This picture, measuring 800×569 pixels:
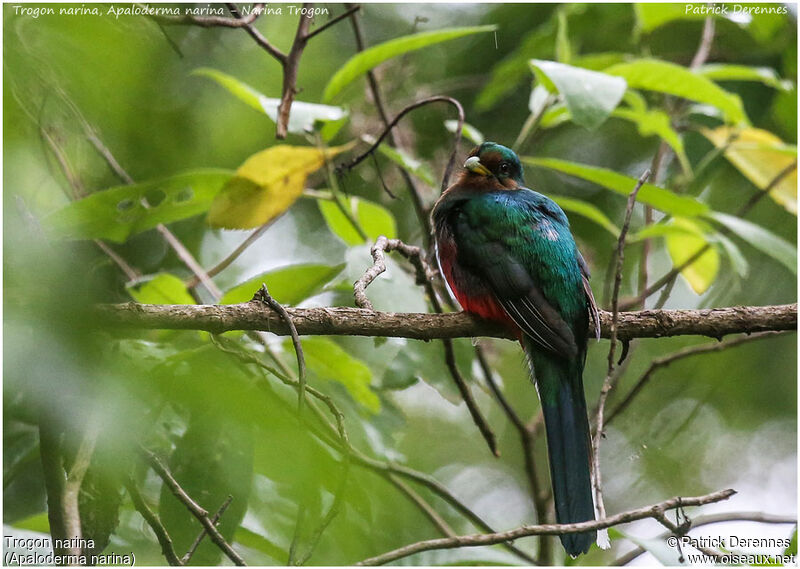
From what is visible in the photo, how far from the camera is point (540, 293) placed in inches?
122

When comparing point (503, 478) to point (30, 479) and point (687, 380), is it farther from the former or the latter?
point (30, 479)

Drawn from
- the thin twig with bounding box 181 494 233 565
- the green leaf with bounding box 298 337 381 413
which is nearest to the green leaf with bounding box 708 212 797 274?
the green leaf with bounding box 298 337 381 413

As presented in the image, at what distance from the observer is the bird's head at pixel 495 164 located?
373cm

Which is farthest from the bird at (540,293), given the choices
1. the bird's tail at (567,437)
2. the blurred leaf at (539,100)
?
the blurred leaf at (539,100)

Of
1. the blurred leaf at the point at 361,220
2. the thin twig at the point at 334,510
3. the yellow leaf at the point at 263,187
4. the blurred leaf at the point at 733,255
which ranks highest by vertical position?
the blurred leaf at the point at 733,255

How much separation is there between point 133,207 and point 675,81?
2243mm

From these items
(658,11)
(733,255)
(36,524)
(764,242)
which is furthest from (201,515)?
(658,11)

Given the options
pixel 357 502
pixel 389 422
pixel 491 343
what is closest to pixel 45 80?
pixel 357 502

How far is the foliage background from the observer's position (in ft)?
3.08

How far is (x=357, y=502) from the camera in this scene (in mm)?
1178

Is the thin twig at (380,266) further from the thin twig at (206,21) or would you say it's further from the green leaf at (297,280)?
the thin twig at (206,21)

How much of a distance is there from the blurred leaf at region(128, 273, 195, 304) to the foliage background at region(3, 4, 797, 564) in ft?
1.02

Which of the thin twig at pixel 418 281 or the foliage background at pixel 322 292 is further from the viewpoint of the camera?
the thin twig at pixel 418 281

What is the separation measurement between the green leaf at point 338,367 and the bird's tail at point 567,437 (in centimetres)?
62
